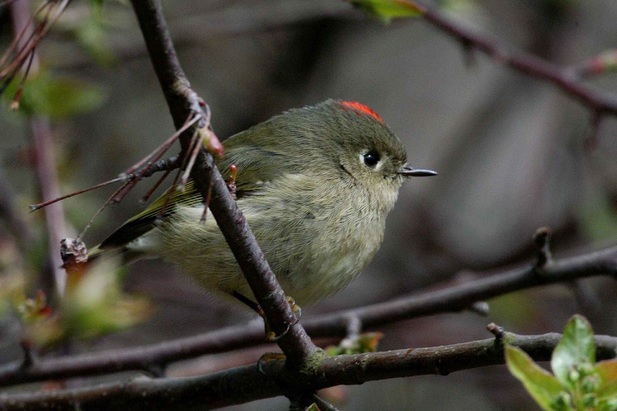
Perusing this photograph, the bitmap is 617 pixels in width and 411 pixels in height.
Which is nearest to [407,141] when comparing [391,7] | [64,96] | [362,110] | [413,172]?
[362,110]

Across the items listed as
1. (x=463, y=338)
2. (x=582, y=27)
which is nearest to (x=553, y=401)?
(x=463, y=338)

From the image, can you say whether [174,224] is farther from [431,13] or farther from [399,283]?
[399,283]

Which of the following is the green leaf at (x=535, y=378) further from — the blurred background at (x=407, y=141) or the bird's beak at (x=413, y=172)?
the blurred background at (x=407, y=141)

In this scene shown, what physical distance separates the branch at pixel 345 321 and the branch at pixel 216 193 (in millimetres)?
750

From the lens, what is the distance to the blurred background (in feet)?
12.8

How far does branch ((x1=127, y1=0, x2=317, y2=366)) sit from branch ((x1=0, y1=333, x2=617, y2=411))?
0.10 m

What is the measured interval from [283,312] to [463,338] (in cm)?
251

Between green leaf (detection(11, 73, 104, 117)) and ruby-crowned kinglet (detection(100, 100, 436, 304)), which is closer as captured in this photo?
ruby-crowned kinglet (detection(100, 100, 436, 304))

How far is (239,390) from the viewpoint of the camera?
2.07 m

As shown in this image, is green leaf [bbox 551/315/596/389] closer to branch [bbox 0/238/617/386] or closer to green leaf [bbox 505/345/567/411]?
green leaf [bbox 505/345/567/411]

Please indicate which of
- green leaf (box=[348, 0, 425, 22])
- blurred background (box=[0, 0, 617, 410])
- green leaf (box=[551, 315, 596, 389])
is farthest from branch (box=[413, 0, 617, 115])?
green leaf (box=[551, 315, 596, 389])

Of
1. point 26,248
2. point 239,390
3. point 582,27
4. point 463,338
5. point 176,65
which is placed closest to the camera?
point 176,65

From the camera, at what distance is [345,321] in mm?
2672

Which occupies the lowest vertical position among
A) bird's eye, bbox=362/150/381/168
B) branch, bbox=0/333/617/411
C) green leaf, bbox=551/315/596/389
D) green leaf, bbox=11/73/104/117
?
branch, bbox=0/333/617/411
